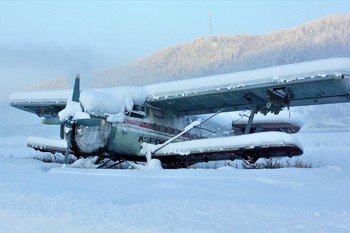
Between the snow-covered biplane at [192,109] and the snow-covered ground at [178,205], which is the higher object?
the snow-covered biplane at [192,109]

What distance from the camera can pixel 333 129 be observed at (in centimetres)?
5519

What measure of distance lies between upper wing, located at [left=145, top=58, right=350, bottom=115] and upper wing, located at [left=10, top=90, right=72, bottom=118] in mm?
3507

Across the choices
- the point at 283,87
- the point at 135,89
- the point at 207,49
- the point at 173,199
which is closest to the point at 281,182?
the point at 173,199

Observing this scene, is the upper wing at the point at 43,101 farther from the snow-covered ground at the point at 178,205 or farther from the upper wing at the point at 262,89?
the snow-covered ground at the point at 178,205

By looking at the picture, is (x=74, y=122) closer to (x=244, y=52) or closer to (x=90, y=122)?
(x=90, y=122)

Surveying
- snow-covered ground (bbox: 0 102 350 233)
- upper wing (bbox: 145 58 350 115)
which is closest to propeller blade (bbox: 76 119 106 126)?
upper wing (bbox: 145 58 350 115)

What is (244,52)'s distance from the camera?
70.8 m

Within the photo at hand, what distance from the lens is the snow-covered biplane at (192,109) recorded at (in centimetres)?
937

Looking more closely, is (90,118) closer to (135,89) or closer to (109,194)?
(135,89)

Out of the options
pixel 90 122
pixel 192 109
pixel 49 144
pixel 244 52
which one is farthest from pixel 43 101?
pixel 244 52

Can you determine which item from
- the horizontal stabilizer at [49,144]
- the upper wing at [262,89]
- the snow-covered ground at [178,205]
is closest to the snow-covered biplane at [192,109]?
the upper wing at [262,89]

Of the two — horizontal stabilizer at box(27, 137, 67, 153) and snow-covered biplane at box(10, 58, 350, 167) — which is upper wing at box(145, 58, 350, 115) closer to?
snow-covered biplane at box(10, 58, 350, 167)

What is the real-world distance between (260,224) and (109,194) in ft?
6.89

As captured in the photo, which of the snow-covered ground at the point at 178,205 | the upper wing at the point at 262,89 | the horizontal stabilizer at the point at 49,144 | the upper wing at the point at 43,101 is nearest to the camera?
the snow-covered ground at the point at 178,205
